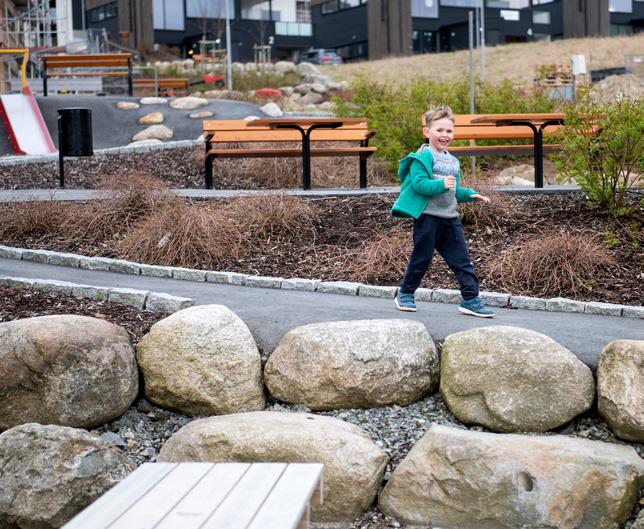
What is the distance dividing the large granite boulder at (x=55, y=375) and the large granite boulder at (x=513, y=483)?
5.79ft

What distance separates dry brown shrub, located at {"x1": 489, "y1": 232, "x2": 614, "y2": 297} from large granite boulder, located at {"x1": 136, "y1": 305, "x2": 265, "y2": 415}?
263 centimetres

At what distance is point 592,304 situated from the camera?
6949 millimetres

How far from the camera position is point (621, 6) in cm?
5744

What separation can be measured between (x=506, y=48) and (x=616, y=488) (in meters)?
44.3

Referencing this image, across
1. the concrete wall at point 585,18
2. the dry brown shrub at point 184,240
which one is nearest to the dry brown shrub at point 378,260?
the dry brown shrub at point 184,240

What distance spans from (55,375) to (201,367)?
844 millimetres

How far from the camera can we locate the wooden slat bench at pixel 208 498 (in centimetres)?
309

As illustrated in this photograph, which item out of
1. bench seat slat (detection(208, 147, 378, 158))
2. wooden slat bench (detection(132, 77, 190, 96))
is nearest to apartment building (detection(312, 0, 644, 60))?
wooden slat bench (detection(132, 77, 190, 96))

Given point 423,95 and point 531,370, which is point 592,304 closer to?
point 531,370

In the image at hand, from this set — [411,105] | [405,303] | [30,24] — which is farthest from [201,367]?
[30,24]

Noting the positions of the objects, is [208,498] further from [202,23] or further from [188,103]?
[202,23]

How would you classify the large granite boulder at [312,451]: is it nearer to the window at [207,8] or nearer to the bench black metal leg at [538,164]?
the bench black metal leg at [538,164]

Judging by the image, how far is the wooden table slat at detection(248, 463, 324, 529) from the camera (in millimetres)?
3090

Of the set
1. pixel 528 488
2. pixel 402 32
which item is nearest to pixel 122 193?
pixel 528 488
